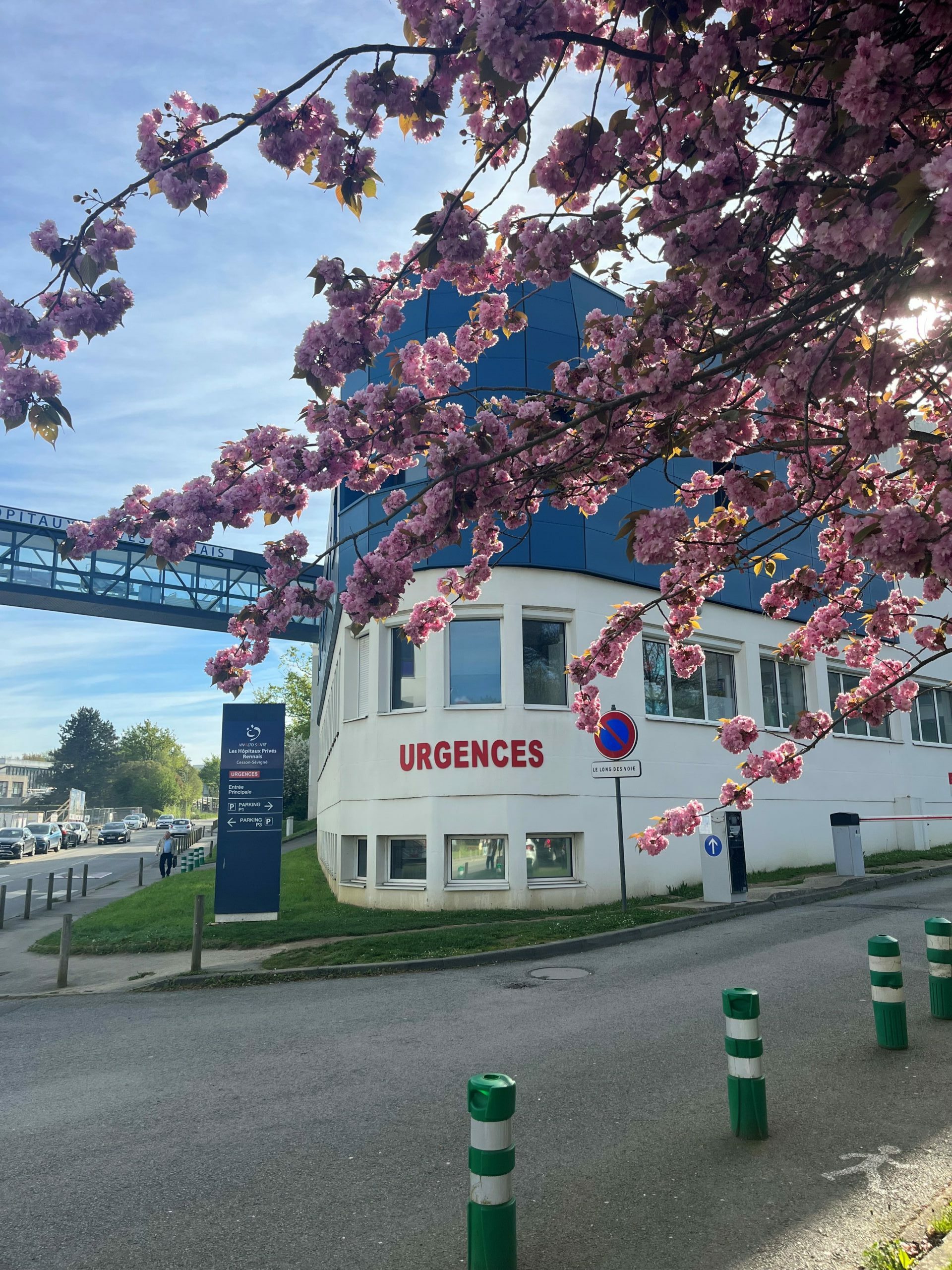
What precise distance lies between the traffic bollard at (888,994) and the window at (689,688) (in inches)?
414

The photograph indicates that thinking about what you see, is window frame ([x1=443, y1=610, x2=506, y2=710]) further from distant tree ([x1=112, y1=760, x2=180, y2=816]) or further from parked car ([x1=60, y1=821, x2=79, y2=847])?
distant tree ([x1=112, y1=760, x2=180, y2=816])

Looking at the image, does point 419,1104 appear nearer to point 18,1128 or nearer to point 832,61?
point 18,1128

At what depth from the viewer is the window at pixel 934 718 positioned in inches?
1064

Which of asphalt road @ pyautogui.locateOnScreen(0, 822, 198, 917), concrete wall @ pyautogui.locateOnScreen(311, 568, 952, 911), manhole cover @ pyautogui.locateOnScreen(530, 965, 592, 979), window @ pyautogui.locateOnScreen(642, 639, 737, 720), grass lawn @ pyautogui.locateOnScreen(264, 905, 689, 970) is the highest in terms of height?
window @ pyautogui.locateOnScreen(642, 639, 737, 720)

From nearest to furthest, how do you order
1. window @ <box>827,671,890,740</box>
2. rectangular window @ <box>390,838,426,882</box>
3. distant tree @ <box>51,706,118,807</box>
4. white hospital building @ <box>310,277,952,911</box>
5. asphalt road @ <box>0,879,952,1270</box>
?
asphalt road @ <box>0,879,952,1270</box> < white hospital building @ <box>310,277,952,911</box> < rectangular window @ <box>390,838,426,882</box> < window @ <box>827,671,890,740</box> < distant tree @ <box>51,706,118,807</box>

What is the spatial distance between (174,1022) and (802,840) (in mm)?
15802

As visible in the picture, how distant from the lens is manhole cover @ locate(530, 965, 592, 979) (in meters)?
9.86

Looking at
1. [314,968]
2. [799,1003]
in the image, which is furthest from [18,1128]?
[799,1003]

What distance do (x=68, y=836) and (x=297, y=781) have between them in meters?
22.2

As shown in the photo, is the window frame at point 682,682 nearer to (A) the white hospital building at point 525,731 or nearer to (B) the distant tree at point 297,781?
(A) the white hospital building at point 525,731

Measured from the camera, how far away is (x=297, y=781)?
5384cm

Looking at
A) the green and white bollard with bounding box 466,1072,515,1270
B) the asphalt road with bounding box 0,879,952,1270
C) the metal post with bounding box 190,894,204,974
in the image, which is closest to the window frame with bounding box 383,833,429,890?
the metal post with bounding box 190,894,204,974

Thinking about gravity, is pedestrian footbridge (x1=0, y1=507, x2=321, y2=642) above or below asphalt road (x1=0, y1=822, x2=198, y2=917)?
above

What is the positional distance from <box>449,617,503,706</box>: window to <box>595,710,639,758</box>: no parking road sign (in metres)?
2.71
